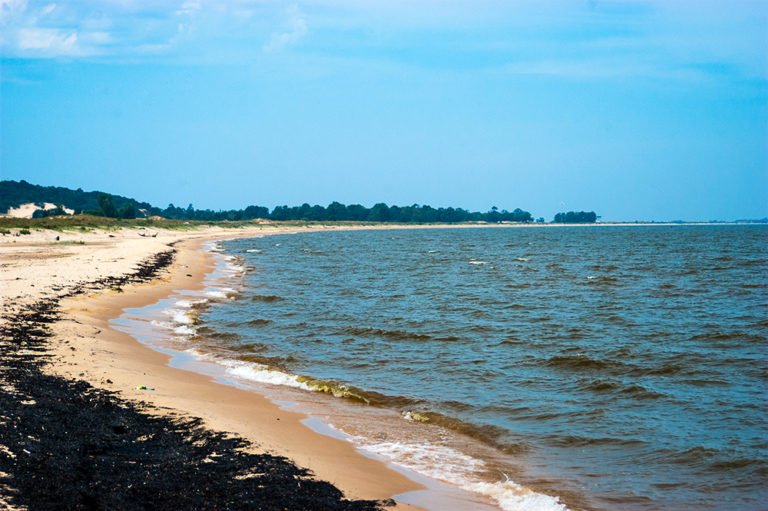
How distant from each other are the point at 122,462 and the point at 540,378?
9.10 metres

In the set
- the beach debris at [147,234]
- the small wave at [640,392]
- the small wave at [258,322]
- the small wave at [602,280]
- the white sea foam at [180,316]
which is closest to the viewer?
the small wave at [640,392]

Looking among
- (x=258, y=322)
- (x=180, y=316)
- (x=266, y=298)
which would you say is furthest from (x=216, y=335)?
(x=266, y=298)

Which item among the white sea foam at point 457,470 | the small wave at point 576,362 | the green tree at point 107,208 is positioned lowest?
the white sea foam at point 457,470

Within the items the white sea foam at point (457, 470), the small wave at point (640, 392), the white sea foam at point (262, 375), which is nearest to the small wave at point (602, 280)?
the small wave at point (640, 392)

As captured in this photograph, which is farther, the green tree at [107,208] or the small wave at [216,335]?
the green tree at [107,208]

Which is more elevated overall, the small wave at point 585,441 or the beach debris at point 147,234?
the beach debris at point 147,234

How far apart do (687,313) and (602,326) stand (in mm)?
4764

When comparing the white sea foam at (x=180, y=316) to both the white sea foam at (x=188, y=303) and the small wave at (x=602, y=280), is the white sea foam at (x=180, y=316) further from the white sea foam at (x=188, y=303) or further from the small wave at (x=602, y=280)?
the small wave at (x=602, y=280)

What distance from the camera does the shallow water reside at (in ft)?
28.2

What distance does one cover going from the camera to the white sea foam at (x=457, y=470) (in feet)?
24.4

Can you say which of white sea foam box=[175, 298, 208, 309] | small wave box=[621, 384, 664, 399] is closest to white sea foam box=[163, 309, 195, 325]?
white sea foam box=[175, 298, 208, 309]

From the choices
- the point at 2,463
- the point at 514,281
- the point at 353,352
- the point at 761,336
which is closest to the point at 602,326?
the point at 761,336

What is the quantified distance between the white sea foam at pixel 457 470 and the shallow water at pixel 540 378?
0.03 metres

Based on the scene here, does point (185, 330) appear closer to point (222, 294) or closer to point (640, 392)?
point (222, 294)
